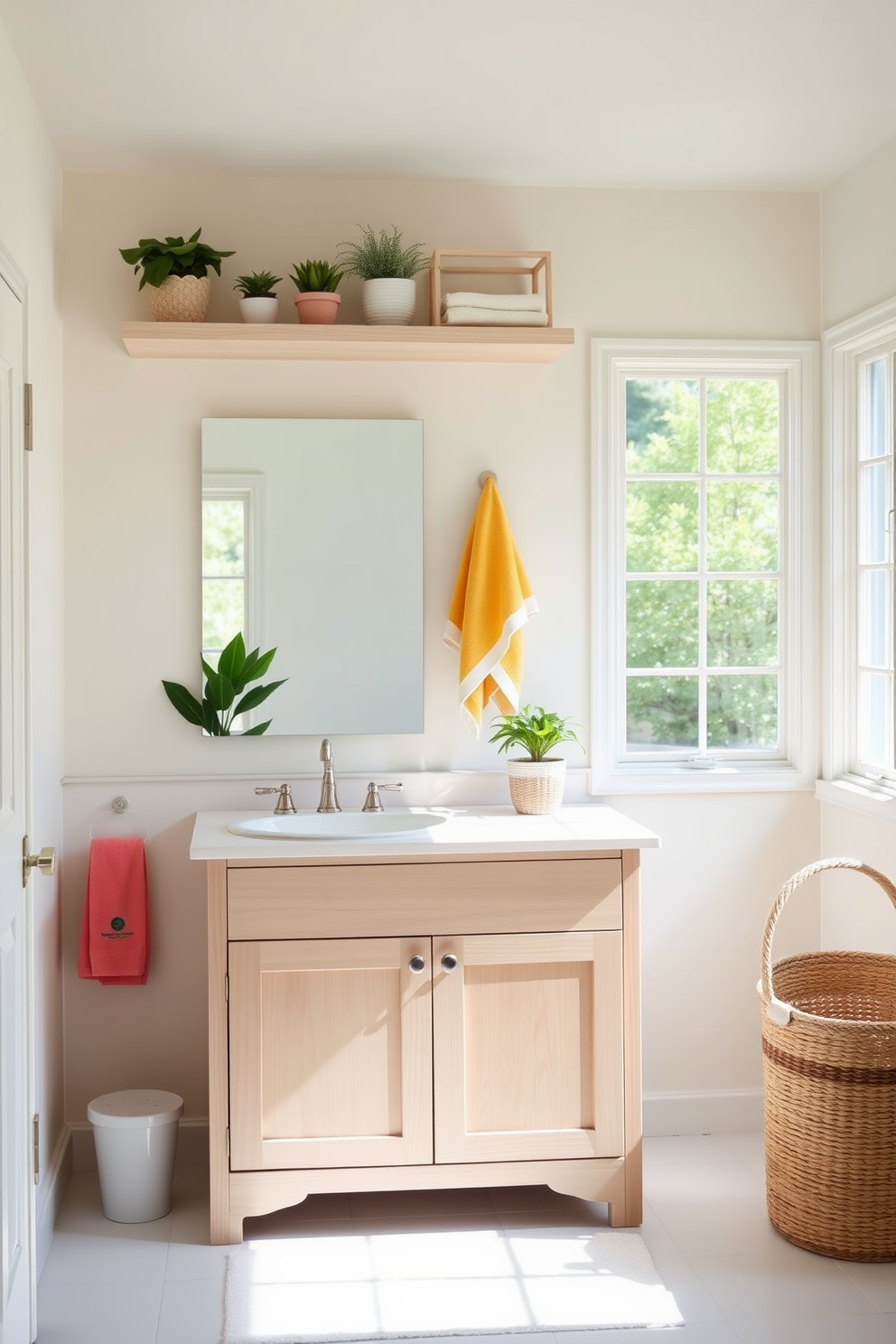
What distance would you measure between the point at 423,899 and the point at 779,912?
80cm

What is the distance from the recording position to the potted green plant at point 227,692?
10.7 ft

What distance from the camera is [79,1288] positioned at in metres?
2.60

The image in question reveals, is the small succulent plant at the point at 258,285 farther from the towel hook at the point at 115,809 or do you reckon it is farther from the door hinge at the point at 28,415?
the towel hook at the point at 115,809

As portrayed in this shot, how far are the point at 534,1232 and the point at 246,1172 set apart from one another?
2.19 feet

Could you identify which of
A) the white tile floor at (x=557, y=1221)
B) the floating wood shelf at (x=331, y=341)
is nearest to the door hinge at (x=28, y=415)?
the floating wood shelf at (x=331, y=341)

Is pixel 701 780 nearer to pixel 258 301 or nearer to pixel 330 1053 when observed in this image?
pixel 330 1053

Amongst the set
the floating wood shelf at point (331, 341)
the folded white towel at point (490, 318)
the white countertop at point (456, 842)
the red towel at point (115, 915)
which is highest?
the folded white towel at point (490, 318)

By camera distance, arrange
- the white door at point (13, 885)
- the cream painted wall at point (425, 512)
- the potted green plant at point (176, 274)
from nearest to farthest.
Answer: the white door at point (13, 885), the potted green plant at point (176, 274), the cream painted wall at point (425, 512)

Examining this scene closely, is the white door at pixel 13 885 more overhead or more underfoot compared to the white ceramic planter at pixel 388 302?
more underfoot

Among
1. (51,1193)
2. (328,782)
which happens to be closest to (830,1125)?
(328,782)

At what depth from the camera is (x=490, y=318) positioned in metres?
3.14

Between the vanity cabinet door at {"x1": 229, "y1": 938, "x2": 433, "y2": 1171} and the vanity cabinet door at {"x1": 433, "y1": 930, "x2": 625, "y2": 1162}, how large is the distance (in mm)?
102

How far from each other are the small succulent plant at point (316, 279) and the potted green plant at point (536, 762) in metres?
1.17

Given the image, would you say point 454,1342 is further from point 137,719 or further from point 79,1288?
point 137,719
